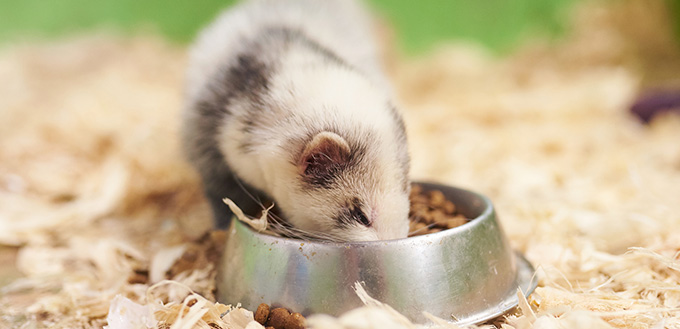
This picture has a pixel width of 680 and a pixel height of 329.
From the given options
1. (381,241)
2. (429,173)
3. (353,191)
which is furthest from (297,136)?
(429,173)

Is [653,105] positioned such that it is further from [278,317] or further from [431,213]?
[278,317]

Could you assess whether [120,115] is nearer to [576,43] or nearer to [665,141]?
[665,141]

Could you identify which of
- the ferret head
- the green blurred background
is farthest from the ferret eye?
the green blurred background

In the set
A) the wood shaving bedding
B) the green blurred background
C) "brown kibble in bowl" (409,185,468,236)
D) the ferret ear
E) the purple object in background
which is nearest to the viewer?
the ferret ear

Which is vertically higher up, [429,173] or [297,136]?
[297,136]

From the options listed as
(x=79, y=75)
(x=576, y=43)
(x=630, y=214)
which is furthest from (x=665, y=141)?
(x=79, y=75)

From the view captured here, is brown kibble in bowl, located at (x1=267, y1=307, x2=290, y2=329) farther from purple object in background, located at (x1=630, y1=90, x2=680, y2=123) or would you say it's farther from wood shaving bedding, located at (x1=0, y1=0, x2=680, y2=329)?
purple object in background, located at (x1=630, y1=90, x2=680, y2=123)

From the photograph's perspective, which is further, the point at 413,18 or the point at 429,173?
the point at 413,18
